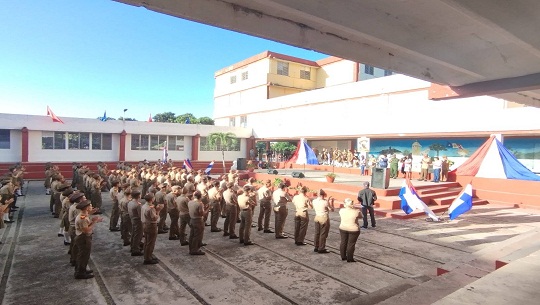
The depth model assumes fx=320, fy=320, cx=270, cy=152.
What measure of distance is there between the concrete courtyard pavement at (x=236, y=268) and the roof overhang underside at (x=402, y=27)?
3.51 m

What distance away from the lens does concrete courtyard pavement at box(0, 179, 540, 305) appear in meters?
5.70

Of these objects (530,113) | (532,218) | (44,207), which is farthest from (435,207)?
(44,207)

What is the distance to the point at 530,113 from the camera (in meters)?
16.8

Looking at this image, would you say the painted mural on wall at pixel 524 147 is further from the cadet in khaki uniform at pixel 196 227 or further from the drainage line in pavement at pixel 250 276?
the cadet in khaki uniform at pixel 196 227

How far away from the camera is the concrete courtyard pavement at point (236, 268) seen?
5.70 meters

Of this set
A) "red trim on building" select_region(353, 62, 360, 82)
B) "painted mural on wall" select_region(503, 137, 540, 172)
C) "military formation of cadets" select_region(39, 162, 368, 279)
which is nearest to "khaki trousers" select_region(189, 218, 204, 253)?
"military formation of cadets" select_region(39, 162, 368, 279)

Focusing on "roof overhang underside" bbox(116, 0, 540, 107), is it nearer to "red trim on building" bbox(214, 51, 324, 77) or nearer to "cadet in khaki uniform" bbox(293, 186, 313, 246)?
"cadet in khaki uniform" bbox(293, 186, 313, 246)

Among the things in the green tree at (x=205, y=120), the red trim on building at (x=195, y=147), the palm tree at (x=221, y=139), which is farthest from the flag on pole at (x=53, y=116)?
the green tree at (x=205, y=120)

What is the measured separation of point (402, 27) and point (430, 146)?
64.9 ft

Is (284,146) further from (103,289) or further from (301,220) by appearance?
(103,289)

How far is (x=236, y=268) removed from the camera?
712 cm

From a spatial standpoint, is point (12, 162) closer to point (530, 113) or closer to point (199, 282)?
point (199, 282)

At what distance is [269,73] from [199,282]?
3136cm

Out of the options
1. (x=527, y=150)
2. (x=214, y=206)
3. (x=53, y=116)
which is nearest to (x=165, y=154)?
(x=53, y=116)
